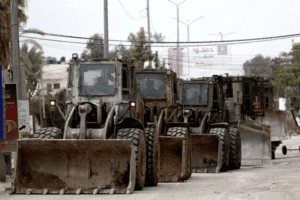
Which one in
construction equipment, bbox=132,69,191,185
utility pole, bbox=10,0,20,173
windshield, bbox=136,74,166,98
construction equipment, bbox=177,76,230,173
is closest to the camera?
construction equipment, bbox=132,69,191,185

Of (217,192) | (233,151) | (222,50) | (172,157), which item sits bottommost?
(217,192)

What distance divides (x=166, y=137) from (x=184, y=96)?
16.1ft

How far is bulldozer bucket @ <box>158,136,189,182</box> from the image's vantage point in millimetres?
14914

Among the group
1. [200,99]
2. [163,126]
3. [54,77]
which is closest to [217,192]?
[163,126]

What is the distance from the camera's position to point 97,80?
504 inches

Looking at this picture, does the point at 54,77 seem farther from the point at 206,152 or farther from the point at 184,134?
the point at 184,134

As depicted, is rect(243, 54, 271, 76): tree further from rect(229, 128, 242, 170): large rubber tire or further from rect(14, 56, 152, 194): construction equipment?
rect(14, 56, 152, 194): construction equipment

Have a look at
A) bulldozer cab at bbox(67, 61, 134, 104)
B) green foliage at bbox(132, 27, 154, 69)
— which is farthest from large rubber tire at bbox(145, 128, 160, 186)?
green foliage at bbox(132, 27, 154, 69)

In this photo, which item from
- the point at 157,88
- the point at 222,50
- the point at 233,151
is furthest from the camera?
the point at 222,50

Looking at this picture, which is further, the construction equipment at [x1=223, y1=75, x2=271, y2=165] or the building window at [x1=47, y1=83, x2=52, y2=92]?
the building window at [x1=47, y1=83, x2=52, y2=92]

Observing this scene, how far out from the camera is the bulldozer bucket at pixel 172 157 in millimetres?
14914

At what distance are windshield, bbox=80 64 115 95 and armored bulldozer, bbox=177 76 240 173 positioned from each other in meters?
5.84

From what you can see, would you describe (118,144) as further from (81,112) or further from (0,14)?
(0,14)

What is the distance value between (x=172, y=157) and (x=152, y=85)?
96.0 inches
